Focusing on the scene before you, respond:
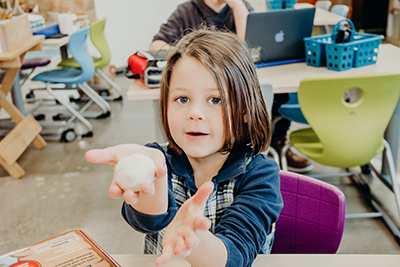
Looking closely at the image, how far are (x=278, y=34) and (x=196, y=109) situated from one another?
1.34 metres

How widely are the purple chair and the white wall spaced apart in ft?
14.5

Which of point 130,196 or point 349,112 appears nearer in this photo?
point 130,196

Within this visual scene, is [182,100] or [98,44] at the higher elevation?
[182,100]

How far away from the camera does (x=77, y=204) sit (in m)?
2.29

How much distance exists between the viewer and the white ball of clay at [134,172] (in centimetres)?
54

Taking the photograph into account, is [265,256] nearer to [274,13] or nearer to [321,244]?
[321,244]

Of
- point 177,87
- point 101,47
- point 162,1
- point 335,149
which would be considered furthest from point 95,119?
point 177,87

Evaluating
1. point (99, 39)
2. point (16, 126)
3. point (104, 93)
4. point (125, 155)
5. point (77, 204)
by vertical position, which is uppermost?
→ point (125, 155)

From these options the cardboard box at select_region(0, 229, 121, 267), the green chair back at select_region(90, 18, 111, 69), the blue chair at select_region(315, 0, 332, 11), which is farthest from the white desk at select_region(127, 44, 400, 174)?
the green chair back at select_region(90, 18, 111, 69)

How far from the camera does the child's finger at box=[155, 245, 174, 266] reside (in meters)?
0.45

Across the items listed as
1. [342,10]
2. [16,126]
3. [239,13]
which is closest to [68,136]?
[16,126]

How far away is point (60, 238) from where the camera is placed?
724mm

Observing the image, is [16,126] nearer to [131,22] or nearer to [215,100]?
[215,100]

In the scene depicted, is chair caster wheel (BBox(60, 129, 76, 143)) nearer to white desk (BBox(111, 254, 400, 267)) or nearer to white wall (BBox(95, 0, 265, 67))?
white wall (BBox(95, 0, 265, 67))
